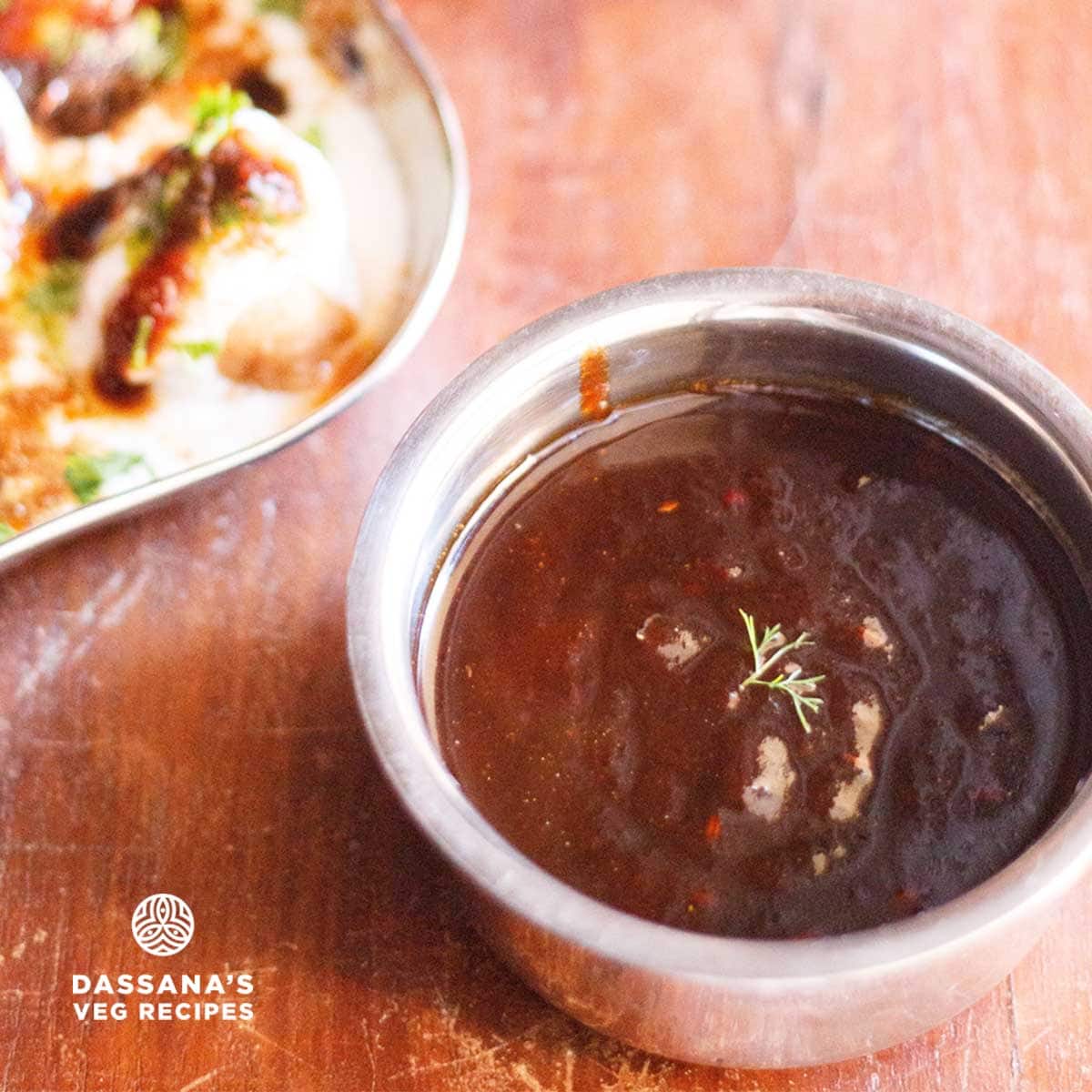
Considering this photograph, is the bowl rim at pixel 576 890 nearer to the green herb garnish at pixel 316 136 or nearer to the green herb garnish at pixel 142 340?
the green herb garnish at pixel 142 340

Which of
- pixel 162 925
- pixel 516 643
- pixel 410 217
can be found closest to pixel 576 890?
pixel 516 643

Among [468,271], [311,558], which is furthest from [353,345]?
[311,558]

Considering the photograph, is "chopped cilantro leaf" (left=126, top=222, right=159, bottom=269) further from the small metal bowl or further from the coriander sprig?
the coriander sprig

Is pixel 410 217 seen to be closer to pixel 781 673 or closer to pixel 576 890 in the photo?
pixel 781 673

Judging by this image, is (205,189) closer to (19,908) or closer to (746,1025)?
(19,908)

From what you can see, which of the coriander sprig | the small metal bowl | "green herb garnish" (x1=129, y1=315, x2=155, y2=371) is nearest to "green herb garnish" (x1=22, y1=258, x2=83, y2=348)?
"green herb garnish" (x1=129, y1=315, x2=155, y2=371)

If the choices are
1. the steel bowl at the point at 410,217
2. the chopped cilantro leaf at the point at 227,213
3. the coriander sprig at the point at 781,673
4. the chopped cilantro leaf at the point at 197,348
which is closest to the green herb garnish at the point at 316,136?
the steel bowl at the point at 410,217

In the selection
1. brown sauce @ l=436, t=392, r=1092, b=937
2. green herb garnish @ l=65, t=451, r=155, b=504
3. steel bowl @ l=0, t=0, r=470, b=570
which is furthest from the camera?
green herb garnish @ l=65, t=451, r=155, b=504
